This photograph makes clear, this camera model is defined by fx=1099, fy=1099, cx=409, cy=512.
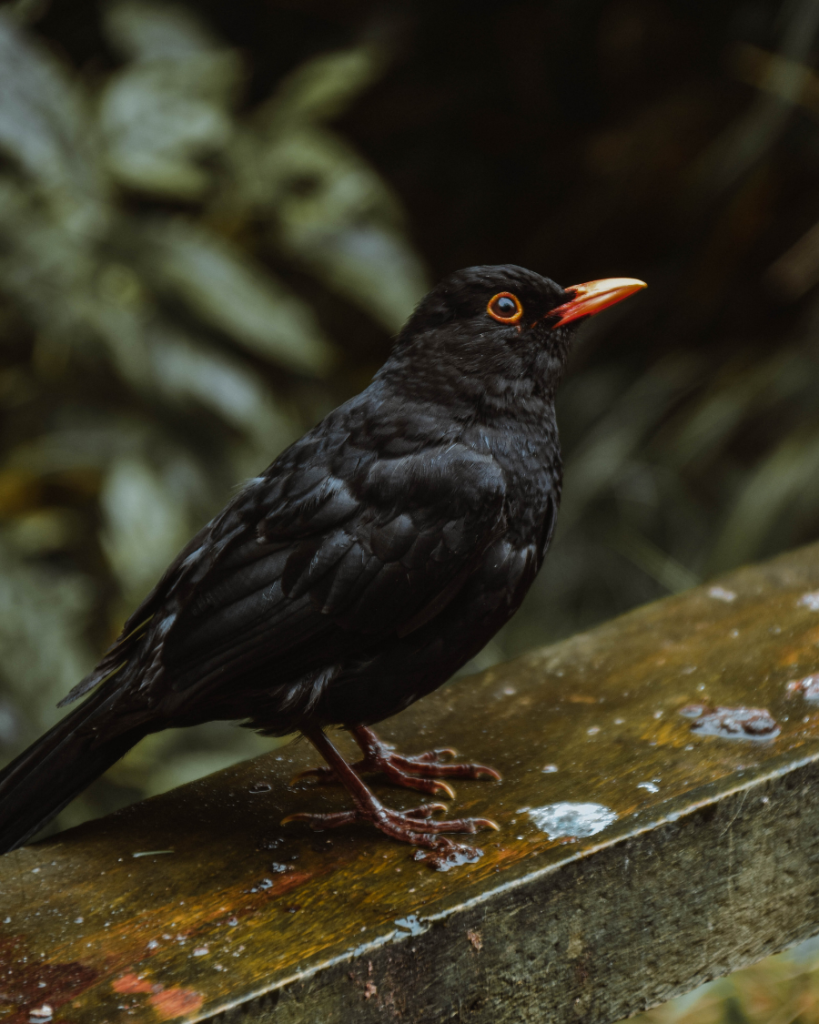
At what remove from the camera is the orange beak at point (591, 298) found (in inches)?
78.6

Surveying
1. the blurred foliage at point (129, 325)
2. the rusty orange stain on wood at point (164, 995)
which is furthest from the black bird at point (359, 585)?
the blurred foliage at point (129, 325)

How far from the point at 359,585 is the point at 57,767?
61 cm

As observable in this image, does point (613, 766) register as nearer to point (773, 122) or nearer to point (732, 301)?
point (773, 122)

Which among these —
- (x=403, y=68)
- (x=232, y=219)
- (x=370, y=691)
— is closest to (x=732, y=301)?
(x=403, y=68)

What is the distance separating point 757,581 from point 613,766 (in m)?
0.92

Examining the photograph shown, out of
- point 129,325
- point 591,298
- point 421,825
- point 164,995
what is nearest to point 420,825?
point 421,825

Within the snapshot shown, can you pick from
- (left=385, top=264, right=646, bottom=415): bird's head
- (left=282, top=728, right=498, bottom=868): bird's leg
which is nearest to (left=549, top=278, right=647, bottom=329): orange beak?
(left=385, top=264, right=646, bottom=415): bird's head

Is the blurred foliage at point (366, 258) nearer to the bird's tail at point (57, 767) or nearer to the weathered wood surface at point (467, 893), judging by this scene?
the bird's tail at point (57, 767)

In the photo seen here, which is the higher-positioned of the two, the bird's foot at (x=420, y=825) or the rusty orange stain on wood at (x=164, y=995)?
the rusty orange stain on wood at (x=164, y=995)

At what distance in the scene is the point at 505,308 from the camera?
6.55 feet

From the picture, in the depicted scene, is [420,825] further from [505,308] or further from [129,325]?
[129,325]

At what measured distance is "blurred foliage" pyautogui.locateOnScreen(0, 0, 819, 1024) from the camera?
9.38 ft

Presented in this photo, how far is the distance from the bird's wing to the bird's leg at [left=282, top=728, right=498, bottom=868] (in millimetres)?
186

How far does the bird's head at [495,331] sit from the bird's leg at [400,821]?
0.67 meters
